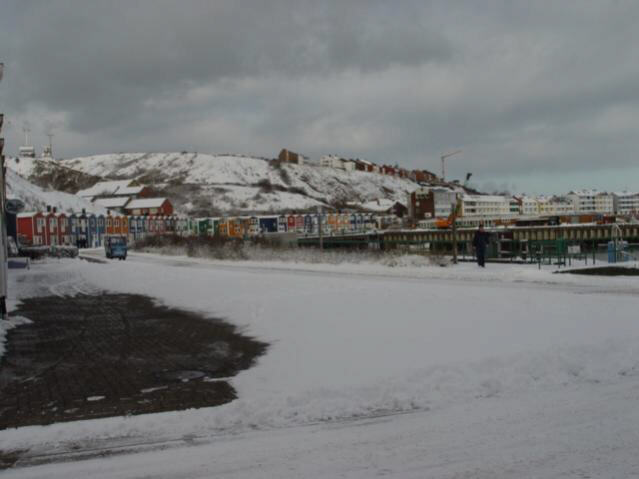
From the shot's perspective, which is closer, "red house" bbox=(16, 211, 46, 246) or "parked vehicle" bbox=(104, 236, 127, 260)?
"parked vehicle" bbox=(104, 236, 127, 260)

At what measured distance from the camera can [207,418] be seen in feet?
22.9

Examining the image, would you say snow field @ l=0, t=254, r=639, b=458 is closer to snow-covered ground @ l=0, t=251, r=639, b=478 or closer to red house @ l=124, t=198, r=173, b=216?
snow-covered ground @ l=0, t=251, r=639, b=478

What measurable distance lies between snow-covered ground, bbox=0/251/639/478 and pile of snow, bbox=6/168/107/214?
11185cm

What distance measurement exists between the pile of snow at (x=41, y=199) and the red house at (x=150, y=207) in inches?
854

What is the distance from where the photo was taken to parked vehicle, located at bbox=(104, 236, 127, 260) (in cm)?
5019

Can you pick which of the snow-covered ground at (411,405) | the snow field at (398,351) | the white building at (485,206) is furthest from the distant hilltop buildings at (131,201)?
the snow-covered ground at (411,405)

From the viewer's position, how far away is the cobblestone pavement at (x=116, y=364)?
778 cm

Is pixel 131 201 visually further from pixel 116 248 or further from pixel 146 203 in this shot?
pixel 116 248

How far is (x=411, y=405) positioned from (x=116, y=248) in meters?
46.6

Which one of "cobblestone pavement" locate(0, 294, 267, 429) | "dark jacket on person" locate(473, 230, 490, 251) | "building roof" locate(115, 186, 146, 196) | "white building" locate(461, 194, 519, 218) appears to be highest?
"building roof" locate(115, 186, 146, 196)

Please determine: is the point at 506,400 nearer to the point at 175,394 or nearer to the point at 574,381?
the point at 574,381

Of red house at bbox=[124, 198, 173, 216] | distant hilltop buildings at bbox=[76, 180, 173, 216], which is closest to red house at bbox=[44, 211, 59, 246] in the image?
distant hilltop buildings at bbox=[76, 180, 173, 216]

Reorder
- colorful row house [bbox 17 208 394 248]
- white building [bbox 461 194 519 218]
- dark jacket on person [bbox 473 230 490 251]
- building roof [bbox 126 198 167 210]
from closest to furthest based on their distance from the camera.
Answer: dark jacket on person [bbox 473 230 490 251] → colorful row house [bbox 17 208 394 248] → building roof [bbox 126 198 167 210] → white building [bbox 461 194 519 218]

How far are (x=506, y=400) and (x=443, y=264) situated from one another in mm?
22619
